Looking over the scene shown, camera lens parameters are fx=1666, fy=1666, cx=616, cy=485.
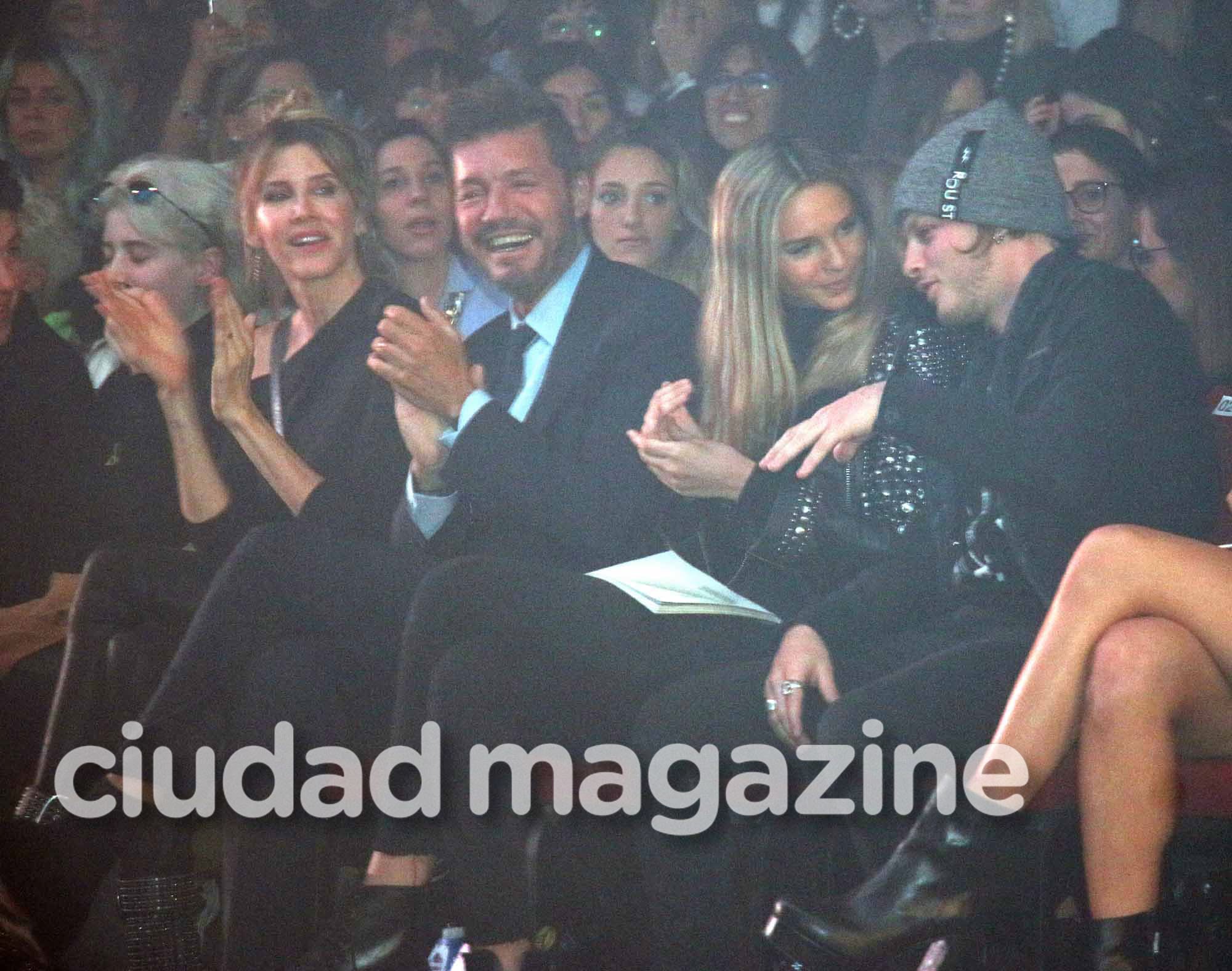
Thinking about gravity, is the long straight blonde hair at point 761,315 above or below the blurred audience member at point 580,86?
below

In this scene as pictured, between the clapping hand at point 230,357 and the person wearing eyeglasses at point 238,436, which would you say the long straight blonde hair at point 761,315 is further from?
the clapping hand at point 230,357

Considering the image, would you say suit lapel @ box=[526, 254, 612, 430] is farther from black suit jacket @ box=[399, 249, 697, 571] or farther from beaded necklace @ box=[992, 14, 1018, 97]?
beaded necklace @ box=[992, 14, 1018, 97]

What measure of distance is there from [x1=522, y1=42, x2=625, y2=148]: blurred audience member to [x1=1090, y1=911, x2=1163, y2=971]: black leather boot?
1770 millimetres

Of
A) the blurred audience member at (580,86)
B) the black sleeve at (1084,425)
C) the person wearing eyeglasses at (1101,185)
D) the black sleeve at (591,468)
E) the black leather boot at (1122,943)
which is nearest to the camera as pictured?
the black leather boot at (1122,943)

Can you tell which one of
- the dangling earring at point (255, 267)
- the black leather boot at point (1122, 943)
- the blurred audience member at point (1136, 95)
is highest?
the blurred audience member at point (1136, 95)

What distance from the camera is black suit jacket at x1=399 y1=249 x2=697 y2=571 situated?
3.26 meters

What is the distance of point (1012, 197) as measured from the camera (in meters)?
3.02

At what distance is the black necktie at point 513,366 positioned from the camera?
334 cm

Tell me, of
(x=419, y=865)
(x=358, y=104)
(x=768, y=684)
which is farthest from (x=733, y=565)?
(x=358, y=104)

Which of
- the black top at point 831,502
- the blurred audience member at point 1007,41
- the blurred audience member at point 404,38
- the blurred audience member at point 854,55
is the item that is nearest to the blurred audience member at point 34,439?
the blurred audience member at point 404,38

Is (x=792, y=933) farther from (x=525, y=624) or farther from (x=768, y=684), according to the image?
(x=525, y=624)

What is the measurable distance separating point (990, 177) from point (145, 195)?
1811 mm

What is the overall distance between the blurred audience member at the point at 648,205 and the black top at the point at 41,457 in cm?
123

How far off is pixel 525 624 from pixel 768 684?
476 mm
